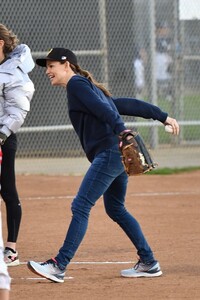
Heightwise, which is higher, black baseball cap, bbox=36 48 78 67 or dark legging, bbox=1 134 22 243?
black baseball cap, bbox=36 48 78 67

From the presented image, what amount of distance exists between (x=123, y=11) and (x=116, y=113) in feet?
29.1

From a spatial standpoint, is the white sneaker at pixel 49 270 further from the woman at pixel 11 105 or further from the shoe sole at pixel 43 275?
the woman at pixel 11 105

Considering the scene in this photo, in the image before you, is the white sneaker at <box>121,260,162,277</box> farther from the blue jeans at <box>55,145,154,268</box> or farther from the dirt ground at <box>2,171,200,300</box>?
the blue jeans at <box>55,145,154,268</box>

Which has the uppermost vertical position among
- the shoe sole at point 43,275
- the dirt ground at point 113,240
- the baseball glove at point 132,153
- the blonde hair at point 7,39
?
the blonde hair at point 7,39

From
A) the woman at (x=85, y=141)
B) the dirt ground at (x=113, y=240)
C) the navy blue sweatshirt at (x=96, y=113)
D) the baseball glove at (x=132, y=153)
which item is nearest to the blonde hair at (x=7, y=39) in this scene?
the woman at (x=85, y=141)

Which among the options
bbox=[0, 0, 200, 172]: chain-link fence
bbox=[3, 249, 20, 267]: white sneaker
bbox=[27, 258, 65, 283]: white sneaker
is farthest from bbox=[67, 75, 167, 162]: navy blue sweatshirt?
bbox=[0, 0, 200, 172]: chain-link fence

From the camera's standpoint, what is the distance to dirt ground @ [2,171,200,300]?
22.5ft

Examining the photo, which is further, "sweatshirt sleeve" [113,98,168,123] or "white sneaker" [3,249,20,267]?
"white sneaker" [3,249,20,267]

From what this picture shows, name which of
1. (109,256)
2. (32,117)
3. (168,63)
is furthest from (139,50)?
(109,256)

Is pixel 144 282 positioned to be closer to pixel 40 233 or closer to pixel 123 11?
pixel 40 233

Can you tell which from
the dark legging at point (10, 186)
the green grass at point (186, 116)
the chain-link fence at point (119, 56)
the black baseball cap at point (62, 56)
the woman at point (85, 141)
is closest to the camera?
the woman at point (85, 141)

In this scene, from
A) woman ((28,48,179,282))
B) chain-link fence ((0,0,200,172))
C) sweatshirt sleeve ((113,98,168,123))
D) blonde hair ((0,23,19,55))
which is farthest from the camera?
chain-link fence ((0,0,200,172))

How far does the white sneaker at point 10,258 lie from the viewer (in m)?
8.02

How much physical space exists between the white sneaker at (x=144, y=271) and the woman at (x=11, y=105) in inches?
44.6
